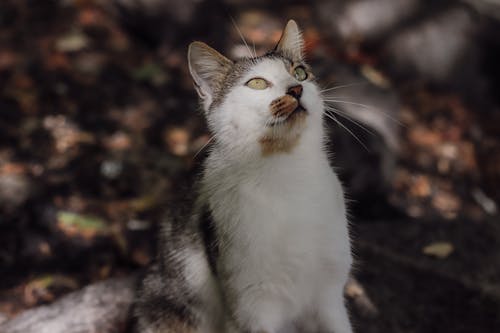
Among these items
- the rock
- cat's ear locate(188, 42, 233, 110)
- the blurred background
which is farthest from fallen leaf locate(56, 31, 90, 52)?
cat's ear locate(188, 42, 233, 110)

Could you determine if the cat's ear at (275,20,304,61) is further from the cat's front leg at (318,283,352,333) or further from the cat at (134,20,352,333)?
the cat's front leg at (318,283,352,333)

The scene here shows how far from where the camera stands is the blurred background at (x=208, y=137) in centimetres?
413

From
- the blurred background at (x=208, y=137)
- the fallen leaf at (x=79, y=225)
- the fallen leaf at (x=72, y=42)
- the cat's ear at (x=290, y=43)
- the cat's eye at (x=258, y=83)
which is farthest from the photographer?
the fallen leaf at (x=72, y=42)

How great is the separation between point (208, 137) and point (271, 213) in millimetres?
2841

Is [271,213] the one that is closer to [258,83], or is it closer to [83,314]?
[258,83]

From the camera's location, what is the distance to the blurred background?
4.13 m

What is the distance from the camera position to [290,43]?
10.2ft

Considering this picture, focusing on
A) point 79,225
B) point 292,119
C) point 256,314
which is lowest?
point 256,314

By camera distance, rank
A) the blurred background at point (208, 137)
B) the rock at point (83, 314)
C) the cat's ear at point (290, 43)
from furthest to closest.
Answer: the blurred background at point (208, 137) → the rock at point (83, 314) → the cat's ear at point (290, 43)

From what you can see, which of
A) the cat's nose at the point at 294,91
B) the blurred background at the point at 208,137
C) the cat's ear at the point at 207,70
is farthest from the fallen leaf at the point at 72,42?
the cat's nose at the point at 294,91

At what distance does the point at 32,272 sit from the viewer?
454 centimetres

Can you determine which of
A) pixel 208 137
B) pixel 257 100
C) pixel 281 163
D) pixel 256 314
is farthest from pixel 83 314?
pixel 208 137

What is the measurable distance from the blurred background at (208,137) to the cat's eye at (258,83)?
50.8 inches

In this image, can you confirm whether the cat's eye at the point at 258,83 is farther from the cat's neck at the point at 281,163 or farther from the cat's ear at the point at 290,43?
the cat's ear at the point at 290,43
